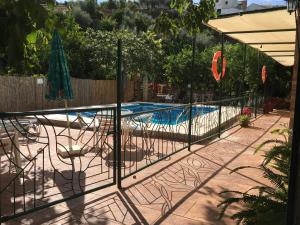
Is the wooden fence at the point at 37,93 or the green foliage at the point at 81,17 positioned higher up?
the green foliage at the point at 81,17

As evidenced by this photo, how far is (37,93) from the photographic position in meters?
15.6

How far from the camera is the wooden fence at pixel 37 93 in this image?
14.2 meters

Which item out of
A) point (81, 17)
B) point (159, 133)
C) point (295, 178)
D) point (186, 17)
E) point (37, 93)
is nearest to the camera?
point (295, 178)

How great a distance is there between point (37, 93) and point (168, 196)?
509 inches

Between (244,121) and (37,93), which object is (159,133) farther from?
(37,93)

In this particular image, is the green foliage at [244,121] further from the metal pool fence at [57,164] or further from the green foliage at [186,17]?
Answer: the green foliage at [186,17]

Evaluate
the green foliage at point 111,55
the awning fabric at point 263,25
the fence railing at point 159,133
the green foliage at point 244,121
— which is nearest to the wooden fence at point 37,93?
the green foliage at point 111,55

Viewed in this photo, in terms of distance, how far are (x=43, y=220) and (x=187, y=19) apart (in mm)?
2750

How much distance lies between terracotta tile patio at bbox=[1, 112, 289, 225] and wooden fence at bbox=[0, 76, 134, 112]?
10.4 meters

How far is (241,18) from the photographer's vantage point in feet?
19.4

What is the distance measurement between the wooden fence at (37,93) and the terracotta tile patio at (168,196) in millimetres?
10375

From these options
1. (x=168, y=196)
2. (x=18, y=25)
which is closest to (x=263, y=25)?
(x=168, y=196)

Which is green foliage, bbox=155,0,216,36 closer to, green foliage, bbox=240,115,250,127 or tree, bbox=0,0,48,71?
tree, bbox=0,0,48,71

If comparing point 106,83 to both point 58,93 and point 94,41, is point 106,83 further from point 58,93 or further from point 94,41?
point 58,93
